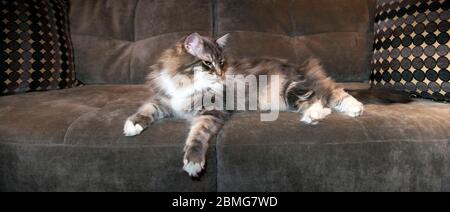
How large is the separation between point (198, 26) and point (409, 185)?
119 centimetres

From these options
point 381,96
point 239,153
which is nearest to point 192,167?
point 239,153

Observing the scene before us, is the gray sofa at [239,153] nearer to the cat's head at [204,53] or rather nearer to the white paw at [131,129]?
the white paw at [131,129]

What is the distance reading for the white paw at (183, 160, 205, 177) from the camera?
104cm

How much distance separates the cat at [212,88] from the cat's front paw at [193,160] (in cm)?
5

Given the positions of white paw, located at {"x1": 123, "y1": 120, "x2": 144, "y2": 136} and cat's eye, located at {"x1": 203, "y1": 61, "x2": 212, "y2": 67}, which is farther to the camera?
cat's eye, located at {"x1": 203, "y1": 61, "x2": 212, "y2": 67}

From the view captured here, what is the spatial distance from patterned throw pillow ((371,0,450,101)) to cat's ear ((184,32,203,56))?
2.66ft

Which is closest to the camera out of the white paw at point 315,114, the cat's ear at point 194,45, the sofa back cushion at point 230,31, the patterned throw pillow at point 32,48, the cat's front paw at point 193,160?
the cat's front paw at point 193,160

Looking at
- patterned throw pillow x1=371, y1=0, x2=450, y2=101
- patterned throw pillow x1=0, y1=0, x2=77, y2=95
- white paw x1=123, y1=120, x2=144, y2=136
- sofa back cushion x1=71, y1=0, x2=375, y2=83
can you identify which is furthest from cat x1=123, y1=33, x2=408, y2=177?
patterned throw pillow x1=0, y1=0, x2=77, y2=95

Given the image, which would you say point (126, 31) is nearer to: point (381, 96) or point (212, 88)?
point (212, 88)

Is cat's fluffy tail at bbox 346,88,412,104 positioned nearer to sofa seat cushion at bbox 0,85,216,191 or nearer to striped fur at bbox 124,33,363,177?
striped fur at bbox 124,33,363,177

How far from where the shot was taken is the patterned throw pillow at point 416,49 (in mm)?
1337

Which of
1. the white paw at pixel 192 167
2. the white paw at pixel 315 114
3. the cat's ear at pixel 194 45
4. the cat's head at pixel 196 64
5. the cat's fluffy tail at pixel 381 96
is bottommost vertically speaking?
the white paw at pixel 192 167

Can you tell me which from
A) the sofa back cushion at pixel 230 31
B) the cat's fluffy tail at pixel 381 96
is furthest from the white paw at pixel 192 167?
the sofa back cushion at pixel 230 31
